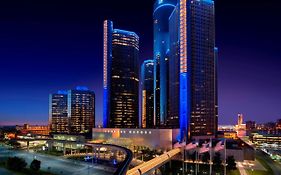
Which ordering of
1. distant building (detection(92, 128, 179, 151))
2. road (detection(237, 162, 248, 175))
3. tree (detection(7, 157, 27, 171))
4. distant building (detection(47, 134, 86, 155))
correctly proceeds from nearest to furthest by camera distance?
road (detection(237, 162, 248, 175)), tree (detection(7, 157, 27, 171)), distant building (detection(92, 128, 179, 151)), distant building (detection(47, 134, 86, 155))

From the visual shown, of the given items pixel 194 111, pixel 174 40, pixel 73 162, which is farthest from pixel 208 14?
pixel 73 162

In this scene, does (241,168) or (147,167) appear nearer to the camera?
(147,167)

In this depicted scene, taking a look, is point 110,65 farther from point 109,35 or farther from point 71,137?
point 71,137

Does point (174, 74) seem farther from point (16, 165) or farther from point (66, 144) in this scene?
point (16, 165)

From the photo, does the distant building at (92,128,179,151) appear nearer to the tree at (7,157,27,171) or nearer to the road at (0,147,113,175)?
the road at (0,147,113,175)

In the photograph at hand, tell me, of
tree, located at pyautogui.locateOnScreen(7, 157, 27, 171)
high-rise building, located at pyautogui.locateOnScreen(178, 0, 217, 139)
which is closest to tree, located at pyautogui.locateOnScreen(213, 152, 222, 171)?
high-rise building, located at pyautogui.locateOnScreen(178, 0, 217, 139)

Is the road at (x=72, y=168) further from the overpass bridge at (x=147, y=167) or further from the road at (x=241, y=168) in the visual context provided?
the road at (x=241, y=168)

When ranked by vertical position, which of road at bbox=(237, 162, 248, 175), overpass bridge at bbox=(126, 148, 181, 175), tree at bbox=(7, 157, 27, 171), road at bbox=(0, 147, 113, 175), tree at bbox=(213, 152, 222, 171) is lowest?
road at bbox=(0, 147, 113, 175)

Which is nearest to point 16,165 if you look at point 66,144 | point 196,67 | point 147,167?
point 66,144

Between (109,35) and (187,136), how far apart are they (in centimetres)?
10032

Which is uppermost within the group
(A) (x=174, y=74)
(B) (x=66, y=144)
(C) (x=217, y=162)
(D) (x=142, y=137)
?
(A) (x=174, y=74)

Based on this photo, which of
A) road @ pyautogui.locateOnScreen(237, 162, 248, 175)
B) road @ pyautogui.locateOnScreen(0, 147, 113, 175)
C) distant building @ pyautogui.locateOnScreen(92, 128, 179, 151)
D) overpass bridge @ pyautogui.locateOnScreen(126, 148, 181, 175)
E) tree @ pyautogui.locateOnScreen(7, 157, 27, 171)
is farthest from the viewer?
distant building @ pyautogui.locateOnScreen(92, 128, 179, 151)

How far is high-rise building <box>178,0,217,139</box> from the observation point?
134875 millimetres

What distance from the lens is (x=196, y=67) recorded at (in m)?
141
